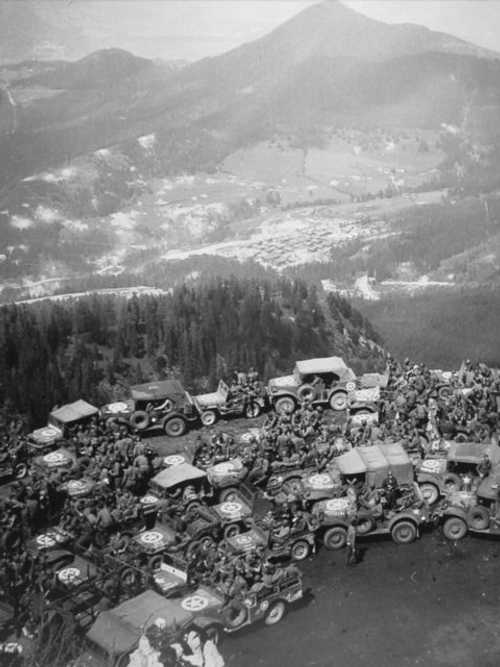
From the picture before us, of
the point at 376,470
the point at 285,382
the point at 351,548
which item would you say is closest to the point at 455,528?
the point at 376,470

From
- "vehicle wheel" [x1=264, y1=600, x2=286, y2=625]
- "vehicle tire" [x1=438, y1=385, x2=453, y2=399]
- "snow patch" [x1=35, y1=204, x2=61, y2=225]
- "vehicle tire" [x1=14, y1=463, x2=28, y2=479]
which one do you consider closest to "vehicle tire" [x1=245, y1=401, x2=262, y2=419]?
"vehicle tire" [x1=438, y1=385, x2=453, y2=399]

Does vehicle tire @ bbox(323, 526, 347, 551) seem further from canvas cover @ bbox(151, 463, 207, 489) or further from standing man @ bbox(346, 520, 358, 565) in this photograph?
canvas cover @ bbox(151, 463, 207, 489)

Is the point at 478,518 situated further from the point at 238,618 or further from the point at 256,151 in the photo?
the point at 256,151

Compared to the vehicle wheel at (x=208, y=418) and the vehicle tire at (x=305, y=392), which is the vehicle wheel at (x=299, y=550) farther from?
the vehicle tire at (x=305, y=392)

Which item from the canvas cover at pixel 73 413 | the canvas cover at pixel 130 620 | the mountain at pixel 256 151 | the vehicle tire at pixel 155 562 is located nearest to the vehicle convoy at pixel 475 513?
the vehicle tire at pixel 155 562

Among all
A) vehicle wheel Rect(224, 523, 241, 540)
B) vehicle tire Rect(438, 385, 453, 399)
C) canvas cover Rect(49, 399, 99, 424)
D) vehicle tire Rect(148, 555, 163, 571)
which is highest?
canvas cover Rect(49, 399, 99, 424)

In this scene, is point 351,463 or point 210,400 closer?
point 351,463
